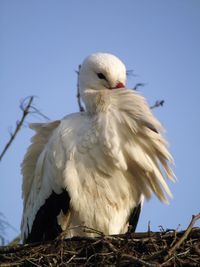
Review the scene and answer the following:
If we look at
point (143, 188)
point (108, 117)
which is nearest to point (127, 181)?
point (143, 188)

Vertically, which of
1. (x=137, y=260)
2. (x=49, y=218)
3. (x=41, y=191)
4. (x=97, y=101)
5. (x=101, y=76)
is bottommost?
(x=137, y=260)

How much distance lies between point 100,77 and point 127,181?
0.80 meters

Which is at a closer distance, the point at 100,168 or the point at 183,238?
the point at 183,238

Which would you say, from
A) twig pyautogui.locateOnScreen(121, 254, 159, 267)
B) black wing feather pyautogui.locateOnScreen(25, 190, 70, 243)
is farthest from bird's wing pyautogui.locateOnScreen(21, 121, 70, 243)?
twig pyautogui.locateOnScreen(121, 254, 159, 267)

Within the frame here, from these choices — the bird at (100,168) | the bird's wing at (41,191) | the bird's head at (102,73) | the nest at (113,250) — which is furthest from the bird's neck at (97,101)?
the nest at (113,250)

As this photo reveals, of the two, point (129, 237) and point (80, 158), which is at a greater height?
point (80, 158)

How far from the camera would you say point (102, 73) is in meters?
4.70

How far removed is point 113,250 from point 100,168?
2.36 ft

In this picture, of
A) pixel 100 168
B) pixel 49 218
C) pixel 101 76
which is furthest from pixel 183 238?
pixel 101 76

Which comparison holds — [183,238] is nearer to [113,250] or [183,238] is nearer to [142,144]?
[113,250]

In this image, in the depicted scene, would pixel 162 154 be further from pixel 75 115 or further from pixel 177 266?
pixel 177 266

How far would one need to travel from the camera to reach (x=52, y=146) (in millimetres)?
4316

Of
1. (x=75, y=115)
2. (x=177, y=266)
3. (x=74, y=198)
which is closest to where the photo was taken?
(x=177, y=266)

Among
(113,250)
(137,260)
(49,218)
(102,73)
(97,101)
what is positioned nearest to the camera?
(137,260)
